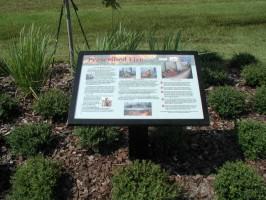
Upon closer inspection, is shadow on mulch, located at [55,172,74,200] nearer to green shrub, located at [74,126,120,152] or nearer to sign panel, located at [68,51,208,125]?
green shrub, located at [74,126,120,152]

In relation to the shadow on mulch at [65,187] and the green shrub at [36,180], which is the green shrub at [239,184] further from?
the green shrub at [36,180]

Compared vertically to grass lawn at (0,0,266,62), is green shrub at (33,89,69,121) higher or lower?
higher

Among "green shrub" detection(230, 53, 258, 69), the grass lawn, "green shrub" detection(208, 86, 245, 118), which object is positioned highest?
"green shrub" detection(208, 86, 245, 118)

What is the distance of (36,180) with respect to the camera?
4516mm

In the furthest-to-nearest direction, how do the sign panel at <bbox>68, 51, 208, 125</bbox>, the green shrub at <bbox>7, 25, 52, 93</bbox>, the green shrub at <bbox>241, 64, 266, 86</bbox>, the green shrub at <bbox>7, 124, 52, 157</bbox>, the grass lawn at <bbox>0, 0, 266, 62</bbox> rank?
the grass lawn at <bbox>0, 0, 266, 62</bbox>
the green shrub at <bbox>241, 64, 266, 86</bbox>
the green shrub at <bbox>7, 25, 52, 93</bbox>
the green shrub at <bbox>7, 124, 52, 157</bbox>
the sign panel at <bbox>68, 51, 208, 125</bbox>

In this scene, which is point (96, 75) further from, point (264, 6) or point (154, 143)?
point (264, 6)

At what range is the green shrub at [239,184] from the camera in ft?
14.3

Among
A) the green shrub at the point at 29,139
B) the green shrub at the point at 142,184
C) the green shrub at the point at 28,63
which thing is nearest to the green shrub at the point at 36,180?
the green shrub at the point at 29,139

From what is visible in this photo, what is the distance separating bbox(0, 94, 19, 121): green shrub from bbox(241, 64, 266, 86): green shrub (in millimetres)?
2560

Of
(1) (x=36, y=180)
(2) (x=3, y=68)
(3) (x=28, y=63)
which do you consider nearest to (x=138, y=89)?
(1) (x=36, y=180)

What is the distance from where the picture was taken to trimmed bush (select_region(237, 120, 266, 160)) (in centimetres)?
495

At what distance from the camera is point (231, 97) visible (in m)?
5.62

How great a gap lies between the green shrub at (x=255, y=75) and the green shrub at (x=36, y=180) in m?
2.60

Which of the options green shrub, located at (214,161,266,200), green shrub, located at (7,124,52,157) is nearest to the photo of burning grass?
green shrub, located at (214,161,266,200)
